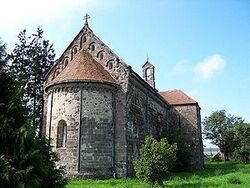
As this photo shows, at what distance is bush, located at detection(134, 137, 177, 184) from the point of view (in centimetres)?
1872

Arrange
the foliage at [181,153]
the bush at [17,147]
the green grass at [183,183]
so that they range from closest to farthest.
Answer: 1. the bush at [17,147]
2. the green grass at [183,183]
3. the foliage at [181,153]

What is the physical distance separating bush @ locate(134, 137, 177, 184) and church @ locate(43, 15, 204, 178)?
4.44 m

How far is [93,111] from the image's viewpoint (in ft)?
77.7

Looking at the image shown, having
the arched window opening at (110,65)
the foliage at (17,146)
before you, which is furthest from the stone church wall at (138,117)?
the foliage at (17,146)

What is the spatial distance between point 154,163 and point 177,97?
89.5 ft

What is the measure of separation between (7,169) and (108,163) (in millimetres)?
17561

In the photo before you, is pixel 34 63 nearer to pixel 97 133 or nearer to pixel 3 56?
pixel 97 133

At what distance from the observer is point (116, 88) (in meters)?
25.4

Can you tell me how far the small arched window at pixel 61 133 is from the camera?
23.8 meters

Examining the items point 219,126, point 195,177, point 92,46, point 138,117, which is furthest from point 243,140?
point 92,46

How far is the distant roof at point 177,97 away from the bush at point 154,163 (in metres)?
24.4

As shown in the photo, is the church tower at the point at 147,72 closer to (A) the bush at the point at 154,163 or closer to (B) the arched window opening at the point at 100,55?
(B) the arched window opening at the point at 100,55

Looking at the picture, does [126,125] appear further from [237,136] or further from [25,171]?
[237,136]

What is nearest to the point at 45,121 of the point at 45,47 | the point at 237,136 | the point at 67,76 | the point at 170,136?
the point at 67,76
